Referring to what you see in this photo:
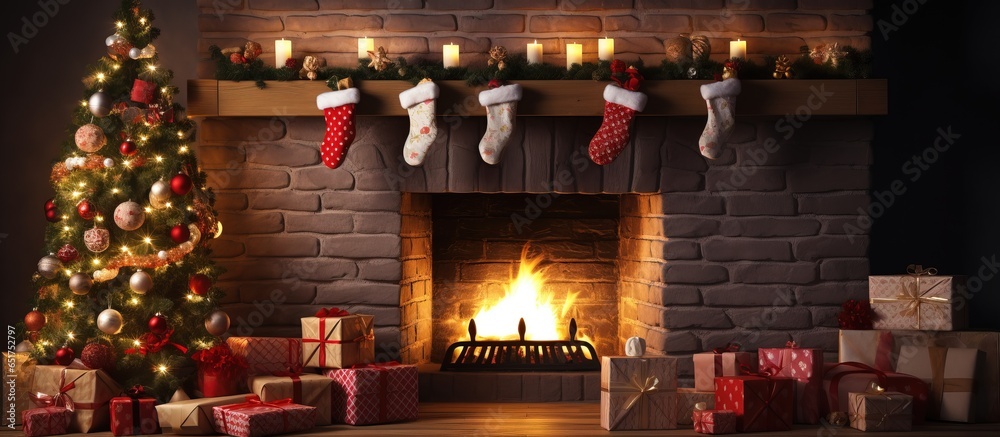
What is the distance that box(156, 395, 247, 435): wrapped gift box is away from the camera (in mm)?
3428

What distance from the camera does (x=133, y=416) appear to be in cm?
347

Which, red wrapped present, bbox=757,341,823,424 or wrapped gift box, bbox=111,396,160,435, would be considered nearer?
wrapped gift box, bbox=111,396,160,435

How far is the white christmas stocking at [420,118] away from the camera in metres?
3.82

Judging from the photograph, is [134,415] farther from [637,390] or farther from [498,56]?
[498,56]

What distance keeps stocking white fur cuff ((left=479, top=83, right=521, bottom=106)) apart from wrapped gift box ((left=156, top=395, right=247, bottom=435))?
4.98ft

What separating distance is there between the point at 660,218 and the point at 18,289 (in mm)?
2883

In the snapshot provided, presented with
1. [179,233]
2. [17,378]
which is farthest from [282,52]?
[17,378]

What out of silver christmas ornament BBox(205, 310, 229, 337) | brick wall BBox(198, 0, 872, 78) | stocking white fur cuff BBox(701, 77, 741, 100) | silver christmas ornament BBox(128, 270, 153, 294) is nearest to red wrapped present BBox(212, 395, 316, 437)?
silver christmas ornament BBox(205, 310, 229, 337)

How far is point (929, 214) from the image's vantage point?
4.71m

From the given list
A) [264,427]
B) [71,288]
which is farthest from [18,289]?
[264,427]

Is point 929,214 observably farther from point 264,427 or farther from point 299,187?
point 264,427

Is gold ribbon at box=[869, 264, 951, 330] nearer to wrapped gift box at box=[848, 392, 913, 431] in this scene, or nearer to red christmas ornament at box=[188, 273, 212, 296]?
wrapped gift box at box=[848, 392, 913, 431]

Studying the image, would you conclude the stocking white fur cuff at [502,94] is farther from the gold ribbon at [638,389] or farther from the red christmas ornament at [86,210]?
the red christmas ornament at [86,210]

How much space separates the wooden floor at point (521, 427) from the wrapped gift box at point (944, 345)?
11 cm
